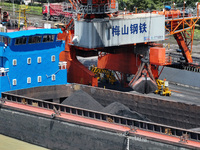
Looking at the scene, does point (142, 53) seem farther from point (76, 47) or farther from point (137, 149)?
point (137, 149)

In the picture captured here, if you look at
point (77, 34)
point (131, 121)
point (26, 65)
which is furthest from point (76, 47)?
point (131, 121)

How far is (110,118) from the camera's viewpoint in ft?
93.8

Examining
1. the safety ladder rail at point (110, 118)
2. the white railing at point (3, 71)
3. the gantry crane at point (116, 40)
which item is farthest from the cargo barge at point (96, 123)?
the gantry crane at point (116, 40)

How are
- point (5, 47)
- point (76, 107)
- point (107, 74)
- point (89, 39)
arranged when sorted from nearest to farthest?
point (76, 107)
point (5, 47)
point (89, 39)
point (107, 74)

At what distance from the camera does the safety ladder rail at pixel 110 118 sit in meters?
25.4

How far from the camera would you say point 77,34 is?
41.8m

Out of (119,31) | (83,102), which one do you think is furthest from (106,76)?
(83,102)

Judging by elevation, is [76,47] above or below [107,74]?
above

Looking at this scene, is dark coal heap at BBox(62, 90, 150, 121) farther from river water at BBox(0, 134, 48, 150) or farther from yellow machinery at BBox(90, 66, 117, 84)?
yellow machinery at BBox(90, 66, 117, 84)

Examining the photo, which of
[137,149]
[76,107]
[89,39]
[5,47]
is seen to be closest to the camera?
[137,149]

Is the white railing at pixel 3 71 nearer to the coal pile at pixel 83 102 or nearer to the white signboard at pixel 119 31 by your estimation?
the coal pile at pixel 83 102

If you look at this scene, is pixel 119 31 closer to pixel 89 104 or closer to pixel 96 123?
pixel 89 104

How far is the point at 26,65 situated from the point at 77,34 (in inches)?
291

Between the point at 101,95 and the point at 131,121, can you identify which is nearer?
the point at 131,121
